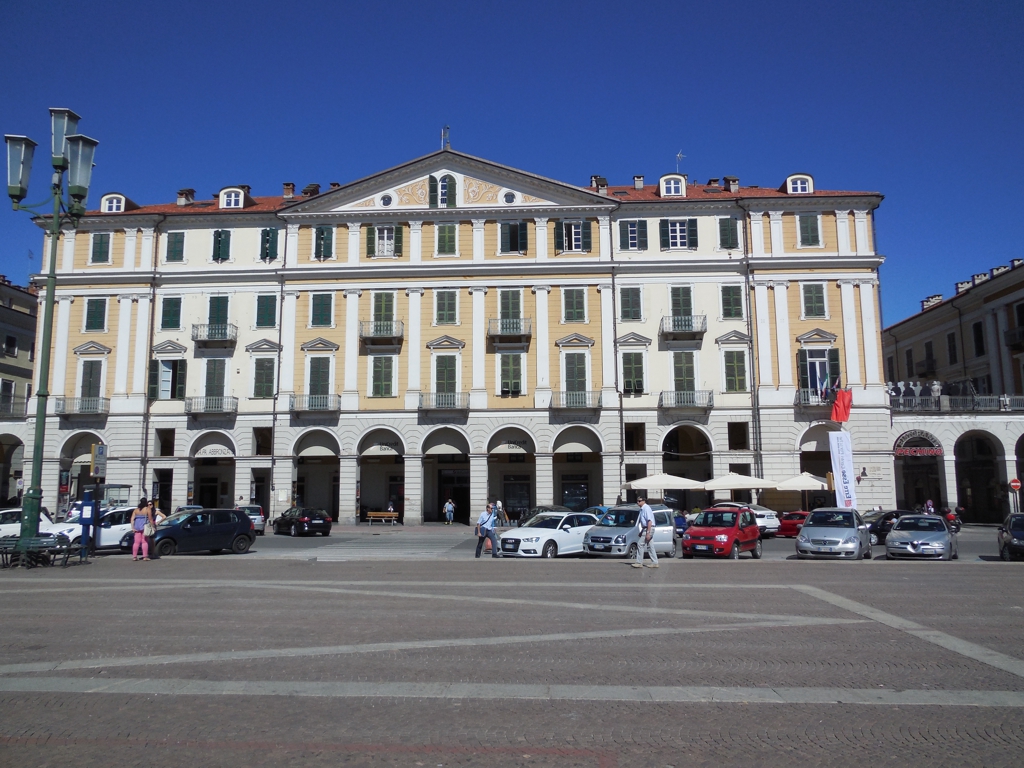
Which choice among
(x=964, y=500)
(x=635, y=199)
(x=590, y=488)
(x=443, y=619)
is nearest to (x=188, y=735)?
(x=443, y=619)

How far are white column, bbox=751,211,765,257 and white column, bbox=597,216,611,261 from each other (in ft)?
25.6

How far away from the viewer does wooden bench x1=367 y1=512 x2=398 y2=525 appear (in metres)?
43.2

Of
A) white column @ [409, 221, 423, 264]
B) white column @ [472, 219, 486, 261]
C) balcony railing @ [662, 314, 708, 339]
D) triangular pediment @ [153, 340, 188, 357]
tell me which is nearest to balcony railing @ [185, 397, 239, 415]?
triangular pediment @ [153, 340, 188, 357]

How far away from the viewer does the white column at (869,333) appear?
42.4m

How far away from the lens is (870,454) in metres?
41.7

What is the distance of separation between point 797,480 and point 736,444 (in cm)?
500

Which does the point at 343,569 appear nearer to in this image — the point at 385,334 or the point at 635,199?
the point at 385,334

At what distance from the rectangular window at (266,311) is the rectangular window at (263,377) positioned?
1.98 m

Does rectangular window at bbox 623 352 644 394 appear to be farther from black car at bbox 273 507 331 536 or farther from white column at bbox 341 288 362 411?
black car at bbox 273 507 331 536

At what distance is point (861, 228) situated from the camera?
143ft

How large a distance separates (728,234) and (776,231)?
101 inches

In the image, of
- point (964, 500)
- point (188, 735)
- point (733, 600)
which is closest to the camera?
point (188, 735)

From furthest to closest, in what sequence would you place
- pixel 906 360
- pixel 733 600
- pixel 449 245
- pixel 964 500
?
pixel 906 360 < pixel 964 500 < pixel 449 245 < pixel 733 600

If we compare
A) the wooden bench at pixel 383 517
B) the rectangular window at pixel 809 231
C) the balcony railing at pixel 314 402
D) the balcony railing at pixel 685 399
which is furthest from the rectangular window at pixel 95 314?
the rectangular window at pixel 809 231
